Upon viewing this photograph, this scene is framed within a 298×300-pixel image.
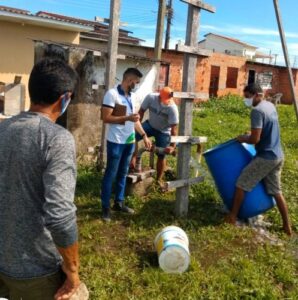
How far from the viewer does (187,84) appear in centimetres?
502

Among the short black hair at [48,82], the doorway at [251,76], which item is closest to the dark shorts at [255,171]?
the short black hair at [48,82]

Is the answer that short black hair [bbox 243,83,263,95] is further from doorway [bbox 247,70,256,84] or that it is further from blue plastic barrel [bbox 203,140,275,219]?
doorway [bbox 247,70,256,84]

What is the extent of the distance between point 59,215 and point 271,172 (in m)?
3.77

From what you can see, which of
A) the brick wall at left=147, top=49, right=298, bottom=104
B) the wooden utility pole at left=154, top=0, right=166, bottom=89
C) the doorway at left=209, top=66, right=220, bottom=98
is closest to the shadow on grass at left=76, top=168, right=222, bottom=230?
the wooden utility pole at left=154, top=0, right=166, bottom=89

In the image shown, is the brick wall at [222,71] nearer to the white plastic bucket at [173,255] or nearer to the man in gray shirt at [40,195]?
the white plastic bucket at [173,255]

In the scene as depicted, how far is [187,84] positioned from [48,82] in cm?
Result: 323

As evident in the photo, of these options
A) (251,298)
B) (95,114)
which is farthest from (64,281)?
(95,114)

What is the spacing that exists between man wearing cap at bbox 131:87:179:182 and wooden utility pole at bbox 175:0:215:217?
935 millimetres

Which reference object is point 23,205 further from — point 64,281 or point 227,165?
point 227,165

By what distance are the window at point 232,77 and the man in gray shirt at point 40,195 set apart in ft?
87.6

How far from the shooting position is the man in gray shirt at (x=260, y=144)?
194 inches

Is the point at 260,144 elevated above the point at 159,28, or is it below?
below

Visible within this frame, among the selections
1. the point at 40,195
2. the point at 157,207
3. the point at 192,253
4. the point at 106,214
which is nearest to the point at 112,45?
the point at 157,207

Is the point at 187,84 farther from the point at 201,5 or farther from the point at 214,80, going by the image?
the point at 214,80
